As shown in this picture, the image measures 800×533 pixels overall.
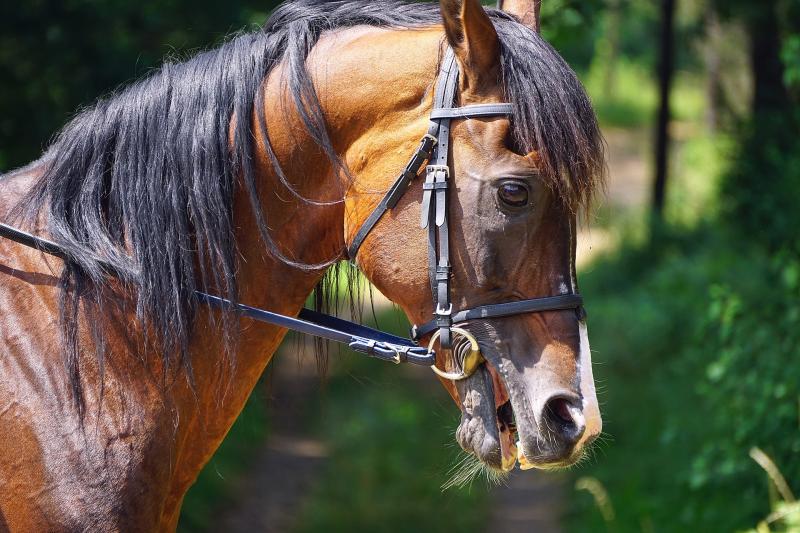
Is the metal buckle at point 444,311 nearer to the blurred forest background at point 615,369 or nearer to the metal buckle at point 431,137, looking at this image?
the metal buckle at point 431,137

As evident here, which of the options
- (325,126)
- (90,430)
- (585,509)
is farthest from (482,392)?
(585,509)

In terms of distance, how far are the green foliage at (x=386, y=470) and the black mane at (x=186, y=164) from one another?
306 centimetres

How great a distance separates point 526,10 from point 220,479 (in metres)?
4.92

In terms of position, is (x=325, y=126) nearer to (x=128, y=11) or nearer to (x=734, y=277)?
(x=128, y=11)

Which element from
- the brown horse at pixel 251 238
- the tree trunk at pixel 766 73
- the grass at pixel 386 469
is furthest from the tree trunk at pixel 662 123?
the brown horse at pixel 251 238

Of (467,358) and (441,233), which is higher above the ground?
(441,233)

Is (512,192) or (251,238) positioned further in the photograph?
(251,238)

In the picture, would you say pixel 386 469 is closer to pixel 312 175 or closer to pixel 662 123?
pixel 312 175

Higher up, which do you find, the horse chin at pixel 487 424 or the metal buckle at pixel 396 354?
the metal buckle at pixel 396 354

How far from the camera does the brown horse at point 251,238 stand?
6.91ft

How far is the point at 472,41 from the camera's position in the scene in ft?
6.95

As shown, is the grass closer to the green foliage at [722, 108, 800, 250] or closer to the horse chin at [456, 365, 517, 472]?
the green foliage at [722, 108, 800, 250]

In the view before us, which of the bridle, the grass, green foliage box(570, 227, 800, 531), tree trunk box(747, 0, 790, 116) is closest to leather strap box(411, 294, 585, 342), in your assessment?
the bridle

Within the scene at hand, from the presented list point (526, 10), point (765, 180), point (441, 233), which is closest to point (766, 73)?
point (765, 180)
